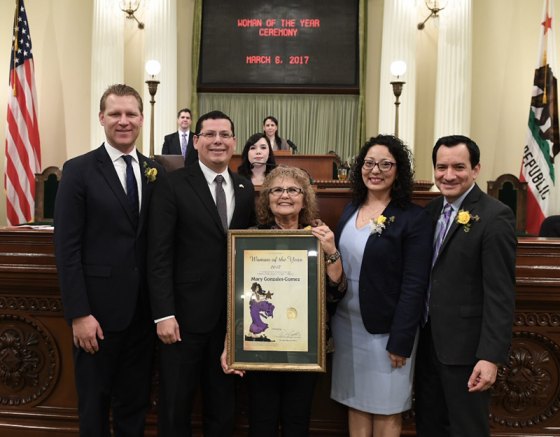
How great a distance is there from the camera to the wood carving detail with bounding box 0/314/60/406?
3096 mm

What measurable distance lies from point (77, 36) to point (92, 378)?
31.4 feet

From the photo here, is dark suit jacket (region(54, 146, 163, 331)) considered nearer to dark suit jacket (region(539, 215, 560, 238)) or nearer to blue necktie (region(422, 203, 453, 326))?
blue necktie (region(422, 203, 453, 326))

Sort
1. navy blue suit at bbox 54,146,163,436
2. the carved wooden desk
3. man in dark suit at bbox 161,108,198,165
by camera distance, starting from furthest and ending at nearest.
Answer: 1. man in dark suit at bbox 161,108,198,165
2. the carved wooden desk
3. navy blue suit at bbox 54,146,163,436

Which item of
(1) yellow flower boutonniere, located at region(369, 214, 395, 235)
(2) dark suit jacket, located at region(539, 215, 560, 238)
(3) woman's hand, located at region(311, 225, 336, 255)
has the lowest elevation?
(2) dark suit jacket, located at region(539, 215, 560, 238)

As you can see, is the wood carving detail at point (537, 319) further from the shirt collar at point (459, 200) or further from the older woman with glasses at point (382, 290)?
the shirt collar at point (459, 200)

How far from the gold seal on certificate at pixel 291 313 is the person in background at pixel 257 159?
2.16 metres

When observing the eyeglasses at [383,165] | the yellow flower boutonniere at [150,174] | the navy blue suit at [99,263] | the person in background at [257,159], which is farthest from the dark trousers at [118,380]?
the person in background at [257,159]

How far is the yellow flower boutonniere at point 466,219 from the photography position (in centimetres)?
223

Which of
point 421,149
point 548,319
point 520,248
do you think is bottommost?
point 548,319

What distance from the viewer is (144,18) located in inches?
417

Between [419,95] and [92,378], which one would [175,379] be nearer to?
[92,378]

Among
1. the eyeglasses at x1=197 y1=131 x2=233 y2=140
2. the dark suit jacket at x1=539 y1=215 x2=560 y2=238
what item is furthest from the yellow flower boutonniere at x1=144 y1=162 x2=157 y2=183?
the dark suit jacket at x1=539 y1=215 x2=560 y2=238

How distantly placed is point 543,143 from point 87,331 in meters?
7.79

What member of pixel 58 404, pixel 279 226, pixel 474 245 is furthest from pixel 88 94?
pixel 474 245
